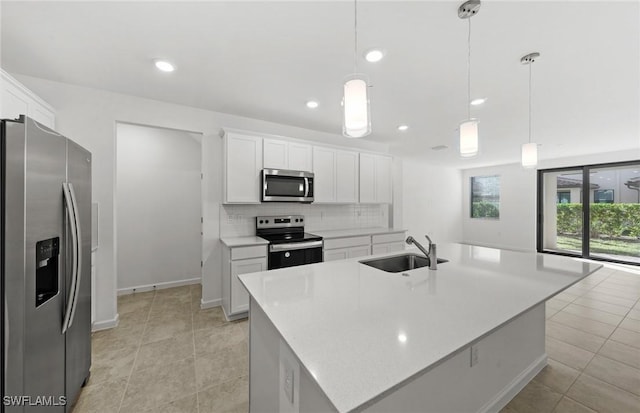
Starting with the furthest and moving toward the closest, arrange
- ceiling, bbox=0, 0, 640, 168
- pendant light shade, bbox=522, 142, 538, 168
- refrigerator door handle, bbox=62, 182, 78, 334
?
pendant light shade, bbox=522, 142, 538, 168
ceiling, bbox=0, 0, 640, 168
refrigerator door handle, bbox=62, 182, 78, 334

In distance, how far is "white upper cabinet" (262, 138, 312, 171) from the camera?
3.36m

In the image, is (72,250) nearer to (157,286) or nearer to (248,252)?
(248,252)

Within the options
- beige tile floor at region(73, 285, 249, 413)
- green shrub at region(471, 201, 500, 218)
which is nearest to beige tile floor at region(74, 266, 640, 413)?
beige tile floor at region(73, 285, 249, 413)

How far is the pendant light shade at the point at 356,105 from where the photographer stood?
1.34m

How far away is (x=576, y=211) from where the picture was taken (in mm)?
5926

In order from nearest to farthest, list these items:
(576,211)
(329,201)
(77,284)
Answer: (77,284)
(329,201)
(576,211)

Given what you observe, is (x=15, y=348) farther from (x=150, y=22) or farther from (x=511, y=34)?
(x=511, y=34)

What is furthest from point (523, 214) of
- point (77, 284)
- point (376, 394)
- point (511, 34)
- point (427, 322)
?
point (77, 284)

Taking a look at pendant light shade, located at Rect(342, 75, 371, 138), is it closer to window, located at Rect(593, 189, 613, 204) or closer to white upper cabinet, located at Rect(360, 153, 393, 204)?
white upper cabinet, located at Rect(360, 153, 393, 204)

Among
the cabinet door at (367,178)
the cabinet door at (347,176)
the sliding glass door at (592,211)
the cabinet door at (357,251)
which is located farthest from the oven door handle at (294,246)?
the sliding glass door at (592,211)

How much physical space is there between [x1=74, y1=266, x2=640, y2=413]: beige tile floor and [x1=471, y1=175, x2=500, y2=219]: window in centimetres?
445

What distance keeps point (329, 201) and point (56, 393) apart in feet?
10.5

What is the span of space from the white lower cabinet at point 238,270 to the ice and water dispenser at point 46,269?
4.94 feet

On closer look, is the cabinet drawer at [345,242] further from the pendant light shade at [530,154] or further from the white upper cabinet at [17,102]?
the white upper cabinet at [17,102]
